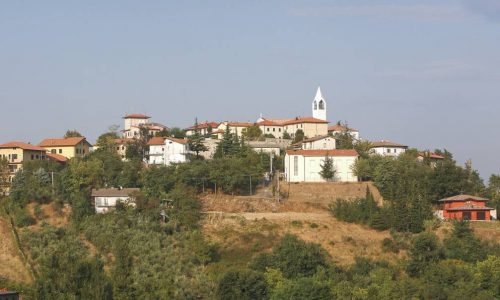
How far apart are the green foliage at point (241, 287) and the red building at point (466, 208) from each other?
18.8m

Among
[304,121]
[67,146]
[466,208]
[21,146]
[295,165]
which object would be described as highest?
[304,121]

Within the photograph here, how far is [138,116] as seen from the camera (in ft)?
331

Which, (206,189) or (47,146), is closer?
(206,189)

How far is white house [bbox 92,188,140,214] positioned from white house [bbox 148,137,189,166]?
35.8 ft

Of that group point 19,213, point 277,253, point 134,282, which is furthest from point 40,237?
point 277,253

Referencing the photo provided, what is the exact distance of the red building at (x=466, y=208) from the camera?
214ft

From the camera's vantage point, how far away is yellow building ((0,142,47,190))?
77500 millimetres

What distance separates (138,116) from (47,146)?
16.7 metres

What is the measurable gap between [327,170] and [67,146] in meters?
25.5

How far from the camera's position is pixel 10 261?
190 feet

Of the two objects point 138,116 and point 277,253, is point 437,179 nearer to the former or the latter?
point 277,253

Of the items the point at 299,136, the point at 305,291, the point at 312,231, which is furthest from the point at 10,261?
the point at 299,136

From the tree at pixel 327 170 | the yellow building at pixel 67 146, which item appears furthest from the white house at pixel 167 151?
the tree at pixel 327 170

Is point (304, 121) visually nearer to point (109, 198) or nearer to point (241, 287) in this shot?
point (109, 198)
